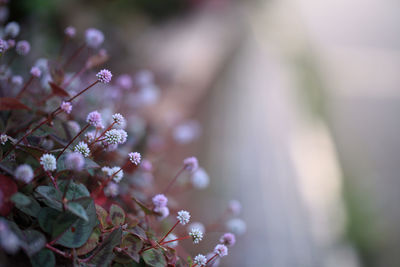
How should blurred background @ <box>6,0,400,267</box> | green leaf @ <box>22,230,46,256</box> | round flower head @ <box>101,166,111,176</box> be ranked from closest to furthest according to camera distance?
green leaf @ <box>22,230,46,256</box> < round flower head @ <box>101,166,111,176</box> < blurred background @ <box>6,0,400,267</box>

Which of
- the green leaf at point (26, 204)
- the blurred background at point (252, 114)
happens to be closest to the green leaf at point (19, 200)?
the green leaf at point (26, 204)

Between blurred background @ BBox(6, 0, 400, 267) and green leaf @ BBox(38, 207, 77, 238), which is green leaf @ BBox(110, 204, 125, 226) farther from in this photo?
blurred background @ BBox(6, 0, 400, 267)

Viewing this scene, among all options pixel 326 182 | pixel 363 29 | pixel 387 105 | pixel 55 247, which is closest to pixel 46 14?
pixel 55 247

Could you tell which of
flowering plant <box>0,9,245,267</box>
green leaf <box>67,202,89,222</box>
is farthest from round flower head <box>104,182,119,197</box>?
green leaf <box>67,202,89,222</box>

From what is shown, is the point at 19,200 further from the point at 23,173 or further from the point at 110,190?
the point at 110,190

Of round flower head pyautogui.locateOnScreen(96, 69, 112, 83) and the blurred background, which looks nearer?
round flower head pyautogui.locateOnScreen(96, 69, 112, 83)

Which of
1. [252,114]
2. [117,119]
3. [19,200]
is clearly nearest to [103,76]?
[117,119]

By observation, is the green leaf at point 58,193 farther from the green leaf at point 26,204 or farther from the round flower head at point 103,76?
the round flower head at point 103,76
